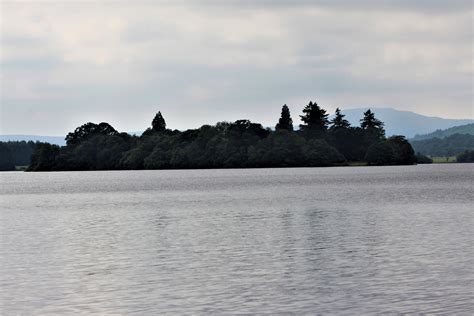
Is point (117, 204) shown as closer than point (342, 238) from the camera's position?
No

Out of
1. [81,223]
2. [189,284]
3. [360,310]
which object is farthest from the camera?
[81,223]

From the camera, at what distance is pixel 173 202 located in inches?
4432

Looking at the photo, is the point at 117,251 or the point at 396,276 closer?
the point at 396,276

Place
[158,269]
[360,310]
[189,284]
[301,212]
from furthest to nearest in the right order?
[301,212]
[158,269]
[189,284]
[360,310]

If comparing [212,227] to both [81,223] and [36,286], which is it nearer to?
[81,223]

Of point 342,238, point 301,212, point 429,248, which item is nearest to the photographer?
point 429,248

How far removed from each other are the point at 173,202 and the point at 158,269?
68.4 meters

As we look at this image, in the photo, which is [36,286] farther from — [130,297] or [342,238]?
[342,238]

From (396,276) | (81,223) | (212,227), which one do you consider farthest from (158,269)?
(81,223)

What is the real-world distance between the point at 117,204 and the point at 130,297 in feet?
251

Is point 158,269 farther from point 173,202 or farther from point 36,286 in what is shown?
point 173,202

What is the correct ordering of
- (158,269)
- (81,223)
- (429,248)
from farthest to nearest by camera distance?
(81,223), (429,248), (158,269)

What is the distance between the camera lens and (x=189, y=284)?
128 feet

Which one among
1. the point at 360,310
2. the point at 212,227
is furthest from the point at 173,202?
the point at 360,310
